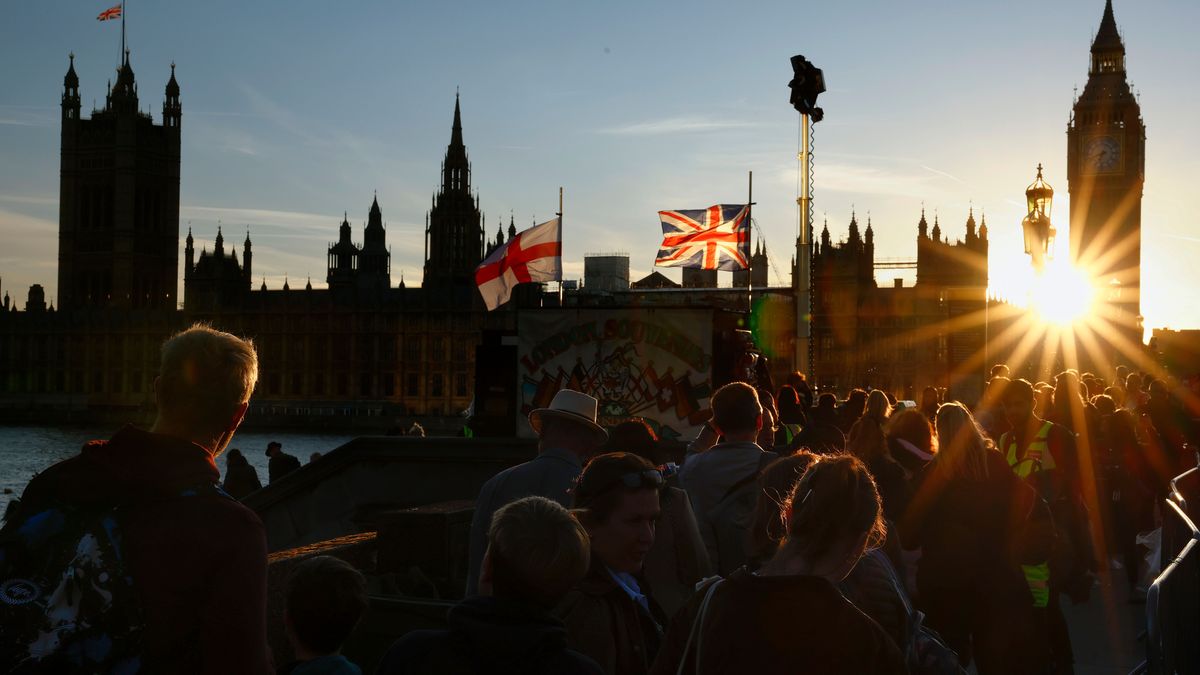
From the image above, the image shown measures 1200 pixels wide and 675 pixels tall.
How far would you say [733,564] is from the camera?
15.5 ft

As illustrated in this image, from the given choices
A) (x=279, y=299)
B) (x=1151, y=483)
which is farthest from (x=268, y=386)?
(x=1151, y=483)

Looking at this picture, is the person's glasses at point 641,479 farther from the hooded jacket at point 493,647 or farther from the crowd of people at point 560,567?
the hooded jacket at point 493,647

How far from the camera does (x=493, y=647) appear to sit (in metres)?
2.53

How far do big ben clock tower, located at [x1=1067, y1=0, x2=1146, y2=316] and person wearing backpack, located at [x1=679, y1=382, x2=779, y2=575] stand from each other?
86.4 metres

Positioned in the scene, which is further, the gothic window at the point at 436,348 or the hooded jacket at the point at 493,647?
the gothic window at the point at 436,348

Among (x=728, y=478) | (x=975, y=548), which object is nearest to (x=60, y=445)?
(x=728, y=478)

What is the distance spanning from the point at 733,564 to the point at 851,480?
2.06 m

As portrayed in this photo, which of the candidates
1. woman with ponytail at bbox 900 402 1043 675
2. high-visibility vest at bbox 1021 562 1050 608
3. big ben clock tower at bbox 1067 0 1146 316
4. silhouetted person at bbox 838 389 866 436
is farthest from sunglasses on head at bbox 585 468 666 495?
big ben clock tower at bbox 1067 0 1146 316

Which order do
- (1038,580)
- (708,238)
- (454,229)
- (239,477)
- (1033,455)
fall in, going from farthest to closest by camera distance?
(454,229), (708,238), (239,477), (1033,455), (1038,580)

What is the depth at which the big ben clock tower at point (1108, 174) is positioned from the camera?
286ft

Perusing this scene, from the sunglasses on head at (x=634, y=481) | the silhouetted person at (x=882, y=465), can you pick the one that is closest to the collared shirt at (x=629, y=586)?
the sunglasses on head at (x=634, y=481)

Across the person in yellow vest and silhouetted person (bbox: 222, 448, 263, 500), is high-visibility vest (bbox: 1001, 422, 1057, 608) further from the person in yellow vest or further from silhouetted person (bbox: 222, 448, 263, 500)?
silhouetted person (bbox: 222, 448, 263, 500)

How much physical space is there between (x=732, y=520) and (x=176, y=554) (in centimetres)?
270

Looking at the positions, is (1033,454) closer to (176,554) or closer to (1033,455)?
(1033,455)
